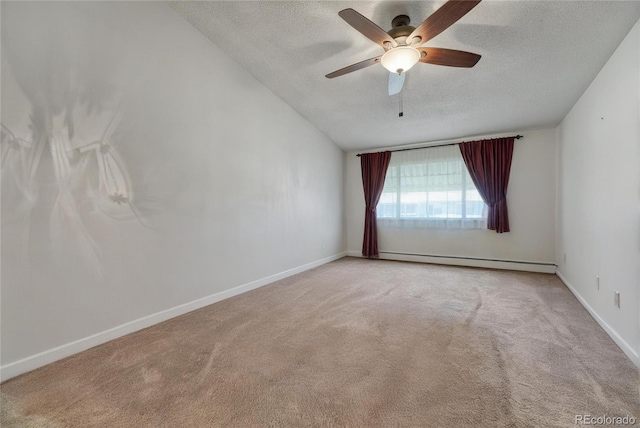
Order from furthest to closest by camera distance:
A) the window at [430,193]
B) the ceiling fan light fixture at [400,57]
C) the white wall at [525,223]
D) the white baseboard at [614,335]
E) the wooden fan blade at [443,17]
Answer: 1. the window at [430,193]
2. the white wall at [525,223]
3. the ceiling fan light fixture at [400,57]
4. the white baseboard at [614,335]
5. the wooden fan blade at [443,17]

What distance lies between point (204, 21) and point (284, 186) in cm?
204

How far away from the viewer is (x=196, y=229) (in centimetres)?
272

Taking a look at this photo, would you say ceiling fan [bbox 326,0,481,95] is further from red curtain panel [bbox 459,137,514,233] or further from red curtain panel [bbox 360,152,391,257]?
red curtain panel [bbox 360,152,391,257]

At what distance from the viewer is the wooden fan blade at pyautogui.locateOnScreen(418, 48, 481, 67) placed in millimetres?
2037

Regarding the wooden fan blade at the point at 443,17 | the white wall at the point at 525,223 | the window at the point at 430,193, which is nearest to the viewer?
the wooden fan blade at the point at 443,17

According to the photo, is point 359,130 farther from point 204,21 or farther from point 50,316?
point 50,316

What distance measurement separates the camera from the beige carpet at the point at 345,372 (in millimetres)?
1283

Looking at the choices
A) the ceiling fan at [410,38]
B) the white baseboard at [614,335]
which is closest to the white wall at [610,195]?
the white baseboard at [614,335]

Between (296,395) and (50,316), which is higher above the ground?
(50,316)

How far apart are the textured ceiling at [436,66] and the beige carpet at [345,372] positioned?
2.29m

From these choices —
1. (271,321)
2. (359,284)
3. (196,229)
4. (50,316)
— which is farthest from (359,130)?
(50,316)

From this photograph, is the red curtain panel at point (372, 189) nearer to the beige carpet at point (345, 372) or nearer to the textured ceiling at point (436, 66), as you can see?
the textured ceiling at point (436, 66)

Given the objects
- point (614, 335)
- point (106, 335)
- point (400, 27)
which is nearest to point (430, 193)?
point (614, 335)

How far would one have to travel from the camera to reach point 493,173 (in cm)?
424
